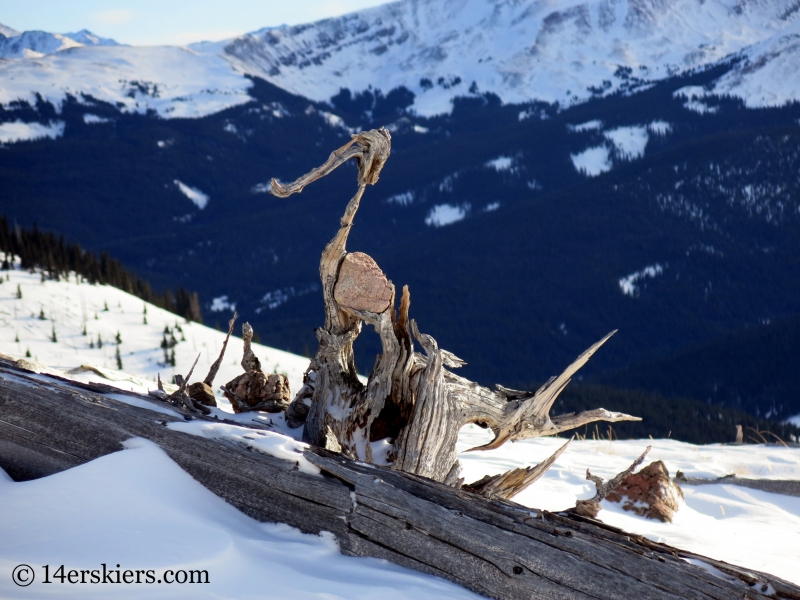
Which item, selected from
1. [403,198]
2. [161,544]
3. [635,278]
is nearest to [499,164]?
[403,198]

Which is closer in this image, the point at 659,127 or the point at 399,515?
the point at 399,515

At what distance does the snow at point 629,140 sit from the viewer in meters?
188

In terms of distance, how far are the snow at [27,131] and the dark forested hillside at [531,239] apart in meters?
2.02

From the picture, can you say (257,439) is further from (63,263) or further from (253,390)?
(63,263)

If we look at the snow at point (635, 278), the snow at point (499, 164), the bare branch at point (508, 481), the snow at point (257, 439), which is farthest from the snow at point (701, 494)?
the snow at point (499, 164)

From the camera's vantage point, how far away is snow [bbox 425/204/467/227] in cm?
18100

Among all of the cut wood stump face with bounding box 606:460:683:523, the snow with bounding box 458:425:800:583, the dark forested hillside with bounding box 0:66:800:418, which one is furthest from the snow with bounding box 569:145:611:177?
the cut wood stump face with bounding box 606:460:683:523

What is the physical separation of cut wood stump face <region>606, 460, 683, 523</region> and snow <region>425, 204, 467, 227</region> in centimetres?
17385

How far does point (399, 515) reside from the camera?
12.6ft

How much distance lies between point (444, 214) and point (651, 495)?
177142mm

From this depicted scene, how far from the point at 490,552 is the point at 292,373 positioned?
1577cm

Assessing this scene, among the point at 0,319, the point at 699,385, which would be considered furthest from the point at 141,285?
the point at 699,385

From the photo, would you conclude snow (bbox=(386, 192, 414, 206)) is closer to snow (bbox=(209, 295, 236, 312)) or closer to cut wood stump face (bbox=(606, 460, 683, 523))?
snow (bbox=(209, 295, 236, 312))

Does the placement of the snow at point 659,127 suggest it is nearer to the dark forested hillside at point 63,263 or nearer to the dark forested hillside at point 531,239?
the dark forested hillside at point 531,239
